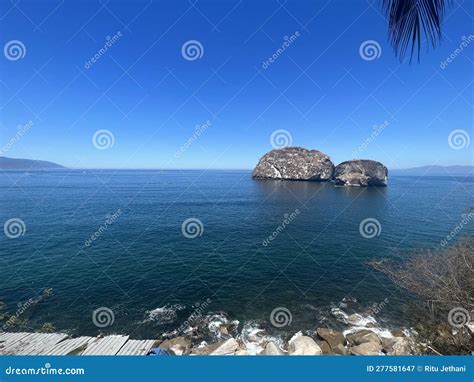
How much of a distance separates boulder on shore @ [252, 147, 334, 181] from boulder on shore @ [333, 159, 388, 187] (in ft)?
50.7

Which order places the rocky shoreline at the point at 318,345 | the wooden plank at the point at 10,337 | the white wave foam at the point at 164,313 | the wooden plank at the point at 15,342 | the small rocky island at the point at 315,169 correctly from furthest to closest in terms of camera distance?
the small rocky island at the point at 315,169, the white wave foam at the point at 164,313, the wooden plank at the point at 10,337, the wooden plank at the point at 15,342, the rocky shoreline at the point at 318,345

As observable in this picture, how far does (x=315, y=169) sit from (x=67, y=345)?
401 feet

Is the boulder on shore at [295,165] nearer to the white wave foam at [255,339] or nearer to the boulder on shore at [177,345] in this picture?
the white wave foam at [255,339]

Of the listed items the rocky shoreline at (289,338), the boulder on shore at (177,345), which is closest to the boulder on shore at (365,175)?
the rocky shoreline at (289,338)

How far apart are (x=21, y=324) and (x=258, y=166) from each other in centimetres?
12996

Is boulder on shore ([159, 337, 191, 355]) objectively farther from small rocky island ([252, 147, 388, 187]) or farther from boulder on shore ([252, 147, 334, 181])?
boulder on shore ([252, 147, 334, 181])

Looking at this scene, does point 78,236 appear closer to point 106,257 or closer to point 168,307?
point 106,257

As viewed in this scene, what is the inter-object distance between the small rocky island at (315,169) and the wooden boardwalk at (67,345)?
4262 inches

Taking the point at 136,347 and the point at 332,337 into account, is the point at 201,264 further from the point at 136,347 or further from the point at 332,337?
the point at 332,337

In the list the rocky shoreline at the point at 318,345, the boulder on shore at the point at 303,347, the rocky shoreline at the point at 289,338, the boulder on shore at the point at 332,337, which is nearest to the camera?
the boulder on shore at the point at 303,347

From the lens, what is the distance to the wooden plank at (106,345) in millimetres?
13761

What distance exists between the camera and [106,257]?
28.8 meters

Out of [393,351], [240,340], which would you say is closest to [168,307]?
[240,340]

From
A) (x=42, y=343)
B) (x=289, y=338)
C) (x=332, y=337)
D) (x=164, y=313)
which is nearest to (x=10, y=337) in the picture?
(x=42, y=343)
